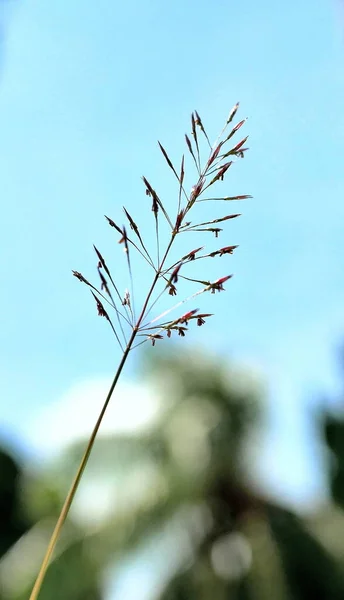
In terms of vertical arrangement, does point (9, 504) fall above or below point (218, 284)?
below

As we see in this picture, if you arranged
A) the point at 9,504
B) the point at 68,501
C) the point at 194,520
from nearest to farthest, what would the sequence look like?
1. the point at 68,501
2. the point at 194,520
3. the point at 9,504

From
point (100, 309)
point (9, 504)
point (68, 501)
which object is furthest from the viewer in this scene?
point (9, 504)

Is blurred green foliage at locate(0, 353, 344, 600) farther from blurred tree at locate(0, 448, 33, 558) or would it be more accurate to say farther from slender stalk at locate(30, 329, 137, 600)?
→ slender stalk at locate(30, 329, 137, 600)

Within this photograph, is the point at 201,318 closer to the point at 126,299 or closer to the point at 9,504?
the point at 126,299

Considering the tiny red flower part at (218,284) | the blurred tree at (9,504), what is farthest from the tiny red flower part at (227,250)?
the blurred tree at (9,504)

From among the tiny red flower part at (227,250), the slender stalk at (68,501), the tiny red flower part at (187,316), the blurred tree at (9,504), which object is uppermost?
the tiny red flower part at (227,250)

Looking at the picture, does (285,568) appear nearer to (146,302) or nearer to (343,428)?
(343,428)

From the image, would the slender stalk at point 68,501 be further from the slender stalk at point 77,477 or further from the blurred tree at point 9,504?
the blurred tree at point 9,504

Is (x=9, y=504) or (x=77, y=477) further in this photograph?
(x=9, y=504)

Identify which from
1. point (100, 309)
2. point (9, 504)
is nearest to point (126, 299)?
point (100, 309)
